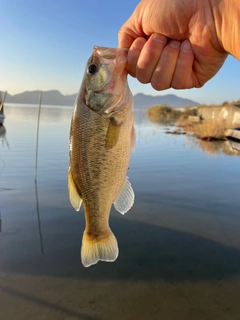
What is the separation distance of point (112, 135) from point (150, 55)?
2.42 feet

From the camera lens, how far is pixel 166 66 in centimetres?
242

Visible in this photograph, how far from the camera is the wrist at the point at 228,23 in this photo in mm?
2148

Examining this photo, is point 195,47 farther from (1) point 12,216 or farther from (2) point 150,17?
(1) point 12,216

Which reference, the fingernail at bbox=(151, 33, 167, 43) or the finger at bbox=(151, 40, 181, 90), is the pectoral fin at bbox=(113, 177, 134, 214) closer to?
the finger at bbox=(151, 40, 181, 90)

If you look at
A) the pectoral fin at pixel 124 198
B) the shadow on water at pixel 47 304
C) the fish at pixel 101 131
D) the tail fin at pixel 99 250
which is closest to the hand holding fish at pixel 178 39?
the fish at pixel 101 131

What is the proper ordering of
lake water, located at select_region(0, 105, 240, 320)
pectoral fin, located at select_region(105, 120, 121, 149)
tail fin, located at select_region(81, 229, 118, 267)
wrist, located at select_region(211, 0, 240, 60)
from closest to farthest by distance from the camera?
wrist, located at select_region(211, 0, 240, 60), pectoral fin, located at select_region(105, 120, 121, 149), tail fin, located at select_region(81, 229, 118, 267), lake water, located at select_region(0, 105, 240, 320)

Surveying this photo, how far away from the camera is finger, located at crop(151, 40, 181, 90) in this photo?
2404 mm

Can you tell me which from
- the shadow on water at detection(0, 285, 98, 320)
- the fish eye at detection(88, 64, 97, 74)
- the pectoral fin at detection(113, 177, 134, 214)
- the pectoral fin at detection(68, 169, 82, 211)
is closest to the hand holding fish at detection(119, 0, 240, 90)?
the fish eye at detection(88, 64, 97, 74)

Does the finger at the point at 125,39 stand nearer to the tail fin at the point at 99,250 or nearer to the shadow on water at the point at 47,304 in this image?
the tail fin at the point at 99,250

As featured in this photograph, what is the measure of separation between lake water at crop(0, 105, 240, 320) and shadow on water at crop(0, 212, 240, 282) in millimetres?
21

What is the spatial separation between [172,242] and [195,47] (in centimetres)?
552

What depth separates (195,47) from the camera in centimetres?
245

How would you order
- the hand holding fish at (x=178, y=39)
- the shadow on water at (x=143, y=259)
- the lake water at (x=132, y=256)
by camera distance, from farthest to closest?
the shadow on water at (x=143, y=259) < the lake water at (x=132, y=256) < the hand holding fish at (x=178, y=39)

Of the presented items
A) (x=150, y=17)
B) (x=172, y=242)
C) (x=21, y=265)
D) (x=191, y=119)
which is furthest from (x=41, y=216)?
(x=191, y=119)
